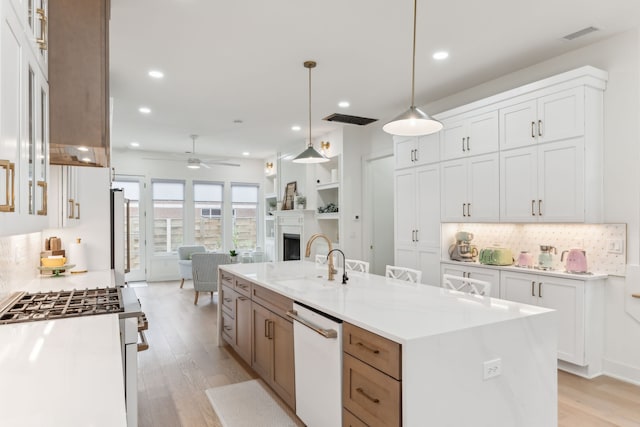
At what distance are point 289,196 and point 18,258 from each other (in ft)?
17.6

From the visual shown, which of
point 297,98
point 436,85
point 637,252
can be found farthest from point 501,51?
point 297,98

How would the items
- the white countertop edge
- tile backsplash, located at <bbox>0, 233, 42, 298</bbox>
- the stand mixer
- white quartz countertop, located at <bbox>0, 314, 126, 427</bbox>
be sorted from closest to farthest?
white quartz countertop, located at <bbox>0, 314, 126, 427</bbox> < tile backsplash, located at <bbox>0, 233, 42, 298</bbox> < the white countertop edge < the stand mixer

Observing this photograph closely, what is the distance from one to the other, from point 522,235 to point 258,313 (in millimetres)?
2828

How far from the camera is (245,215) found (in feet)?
31.3

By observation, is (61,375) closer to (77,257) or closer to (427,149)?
(77,257)

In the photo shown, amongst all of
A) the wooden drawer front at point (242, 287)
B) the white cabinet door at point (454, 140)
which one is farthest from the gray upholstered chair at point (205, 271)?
the white cabinet door at point (454, 140)

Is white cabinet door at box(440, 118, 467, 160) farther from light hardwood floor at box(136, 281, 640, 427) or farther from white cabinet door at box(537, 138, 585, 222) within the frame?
light hardwood floor at box(136, 281, 640, 427)

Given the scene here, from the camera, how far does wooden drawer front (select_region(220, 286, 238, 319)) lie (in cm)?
374

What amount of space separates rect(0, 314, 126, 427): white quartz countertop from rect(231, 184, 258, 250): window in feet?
25.2

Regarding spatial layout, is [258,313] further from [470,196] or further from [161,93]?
[161,93]

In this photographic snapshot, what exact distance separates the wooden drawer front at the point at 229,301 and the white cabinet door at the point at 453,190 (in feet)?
8.31

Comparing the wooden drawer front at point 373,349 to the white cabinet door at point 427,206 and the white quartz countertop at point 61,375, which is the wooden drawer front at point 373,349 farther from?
the white cabinet door at point 427,206

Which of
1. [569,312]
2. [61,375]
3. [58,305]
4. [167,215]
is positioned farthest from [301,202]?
[61,375]

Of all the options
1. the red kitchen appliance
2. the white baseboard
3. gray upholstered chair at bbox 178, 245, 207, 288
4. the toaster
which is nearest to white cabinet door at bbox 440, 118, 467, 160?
the toaster
